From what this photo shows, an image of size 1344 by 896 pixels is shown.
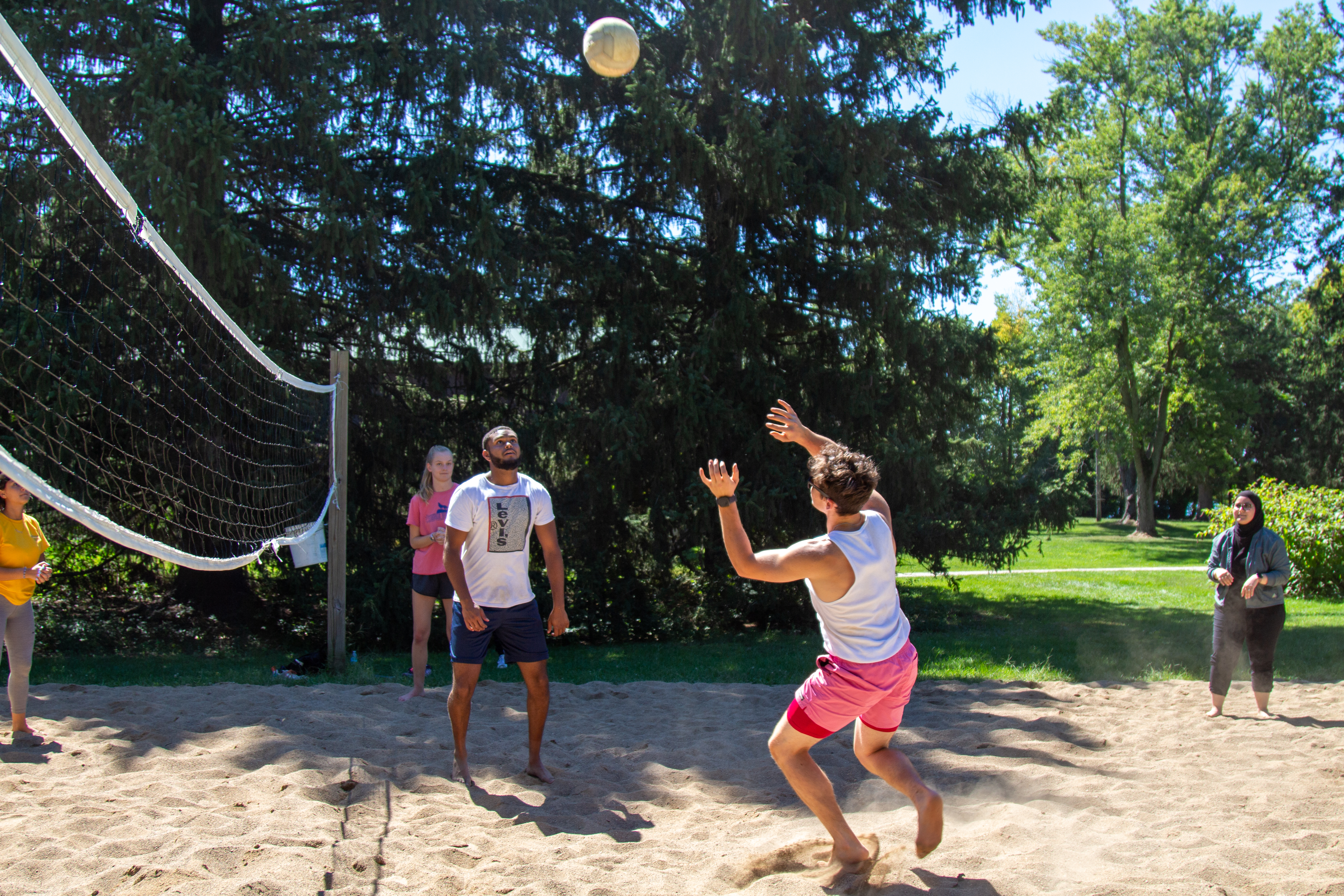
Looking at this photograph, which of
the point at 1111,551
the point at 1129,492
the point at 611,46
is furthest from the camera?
the point at 1129,492

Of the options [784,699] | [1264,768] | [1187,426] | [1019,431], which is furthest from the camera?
[1019,431]

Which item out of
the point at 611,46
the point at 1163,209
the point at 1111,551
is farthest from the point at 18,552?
the point at 1163,209

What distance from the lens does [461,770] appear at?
4.77 meters

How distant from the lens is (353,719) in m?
5.82

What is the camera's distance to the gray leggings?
17.0 feet

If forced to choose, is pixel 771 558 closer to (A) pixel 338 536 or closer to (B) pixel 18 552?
(B) pixel 18 552

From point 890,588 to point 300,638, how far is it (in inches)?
351

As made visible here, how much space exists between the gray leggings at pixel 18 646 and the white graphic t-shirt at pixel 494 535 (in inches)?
101

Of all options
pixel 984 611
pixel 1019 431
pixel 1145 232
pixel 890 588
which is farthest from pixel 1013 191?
pixel 1019 431

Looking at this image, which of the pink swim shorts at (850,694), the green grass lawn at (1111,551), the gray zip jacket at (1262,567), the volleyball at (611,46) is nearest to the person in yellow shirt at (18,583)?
the pink swim shorts at (850,694)

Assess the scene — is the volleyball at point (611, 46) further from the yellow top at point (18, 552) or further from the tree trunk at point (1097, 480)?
the tree trunk at point (1097, 480)

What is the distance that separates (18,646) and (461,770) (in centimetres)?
262

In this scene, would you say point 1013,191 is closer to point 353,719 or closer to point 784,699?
point 784,699

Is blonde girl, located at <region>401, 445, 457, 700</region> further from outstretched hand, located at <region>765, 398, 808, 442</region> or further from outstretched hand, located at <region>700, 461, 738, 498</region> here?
outstretched hand, located at <region>700, 461, 738, 498</region>
